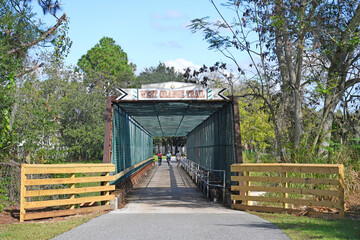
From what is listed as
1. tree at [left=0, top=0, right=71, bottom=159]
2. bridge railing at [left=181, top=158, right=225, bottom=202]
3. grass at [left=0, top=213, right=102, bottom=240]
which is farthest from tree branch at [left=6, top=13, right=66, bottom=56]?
bridge railing at [left=181, top=158, right=225, bottom=202]

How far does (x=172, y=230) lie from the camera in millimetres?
8242

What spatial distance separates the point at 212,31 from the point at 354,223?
27.2 ft

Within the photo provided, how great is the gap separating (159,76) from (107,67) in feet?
48.1

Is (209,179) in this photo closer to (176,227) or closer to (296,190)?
(296,190)

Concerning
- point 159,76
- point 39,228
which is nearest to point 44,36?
point 39,228

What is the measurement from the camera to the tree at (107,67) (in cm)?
6247

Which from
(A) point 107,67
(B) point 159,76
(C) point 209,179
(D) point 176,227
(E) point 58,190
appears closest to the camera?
(D) point 176,227

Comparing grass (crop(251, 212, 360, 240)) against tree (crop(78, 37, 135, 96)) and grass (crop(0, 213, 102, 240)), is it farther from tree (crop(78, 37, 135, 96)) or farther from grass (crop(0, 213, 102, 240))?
tree (crop(78, 37, 135, 96))

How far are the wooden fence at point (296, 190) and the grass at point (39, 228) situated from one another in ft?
14.2

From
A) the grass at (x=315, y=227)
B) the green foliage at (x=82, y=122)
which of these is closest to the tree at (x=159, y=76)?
the green foliage at (x=82, y=122)

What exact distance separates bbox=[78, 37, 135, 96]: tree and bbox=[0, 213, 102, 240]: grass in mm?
48877

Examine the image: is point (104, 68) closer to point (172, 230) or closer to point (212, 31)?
point (212, 31)

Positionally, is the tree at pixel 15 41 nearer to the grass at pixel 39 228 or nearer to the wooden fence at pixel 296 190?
the grass at pixel 39 228

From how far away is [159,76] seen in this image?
266ft
